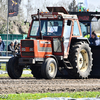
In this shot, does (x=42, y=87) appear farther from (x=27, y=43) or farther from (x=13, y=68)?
(x=13, y=68)

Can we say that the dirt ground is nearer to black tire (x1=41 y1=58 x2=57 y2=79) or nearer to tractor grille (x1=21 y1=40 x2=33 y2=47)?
black tire (x1=41 y1=58 x2=57 y2=79)

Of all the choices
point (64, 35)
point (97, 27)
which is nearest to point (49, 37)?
point (64, 35)

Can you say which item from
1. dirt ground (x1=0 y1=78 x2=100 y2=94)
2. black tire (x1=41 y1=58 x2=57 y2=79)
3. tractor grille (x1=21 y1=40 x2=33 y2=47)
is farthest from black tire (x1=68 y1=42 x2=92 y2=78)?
dirt ground (x1=0 y1=78 x2=100 y2=94)

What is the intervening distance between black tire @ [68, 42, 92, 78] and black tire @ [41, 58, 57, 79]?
34.8 inches

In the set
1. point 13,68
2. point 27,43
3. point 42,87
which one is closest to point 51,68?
point 27,43

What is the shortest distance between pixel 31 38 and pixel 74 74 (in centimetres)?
217

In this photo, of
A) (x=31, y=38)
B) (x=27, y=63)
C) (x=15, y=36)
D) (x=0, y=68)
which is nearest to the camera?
(x=27, y=63)

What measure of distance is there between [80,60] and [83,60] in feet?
1.11

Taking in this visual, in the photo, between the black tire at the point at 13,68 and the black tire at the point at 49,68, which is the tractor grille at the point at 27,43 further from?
the black tire at the point at 49,68

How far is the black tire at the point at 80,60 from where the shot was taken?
13.6 metres

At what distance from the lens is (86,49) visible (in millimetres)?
14344

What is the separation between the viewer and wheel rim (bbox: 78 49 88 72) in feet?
46.9

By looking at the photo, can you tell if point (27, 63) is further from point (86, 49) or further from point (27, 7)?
point (27, 7)

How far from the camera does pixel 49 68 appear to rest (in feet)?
42.3
